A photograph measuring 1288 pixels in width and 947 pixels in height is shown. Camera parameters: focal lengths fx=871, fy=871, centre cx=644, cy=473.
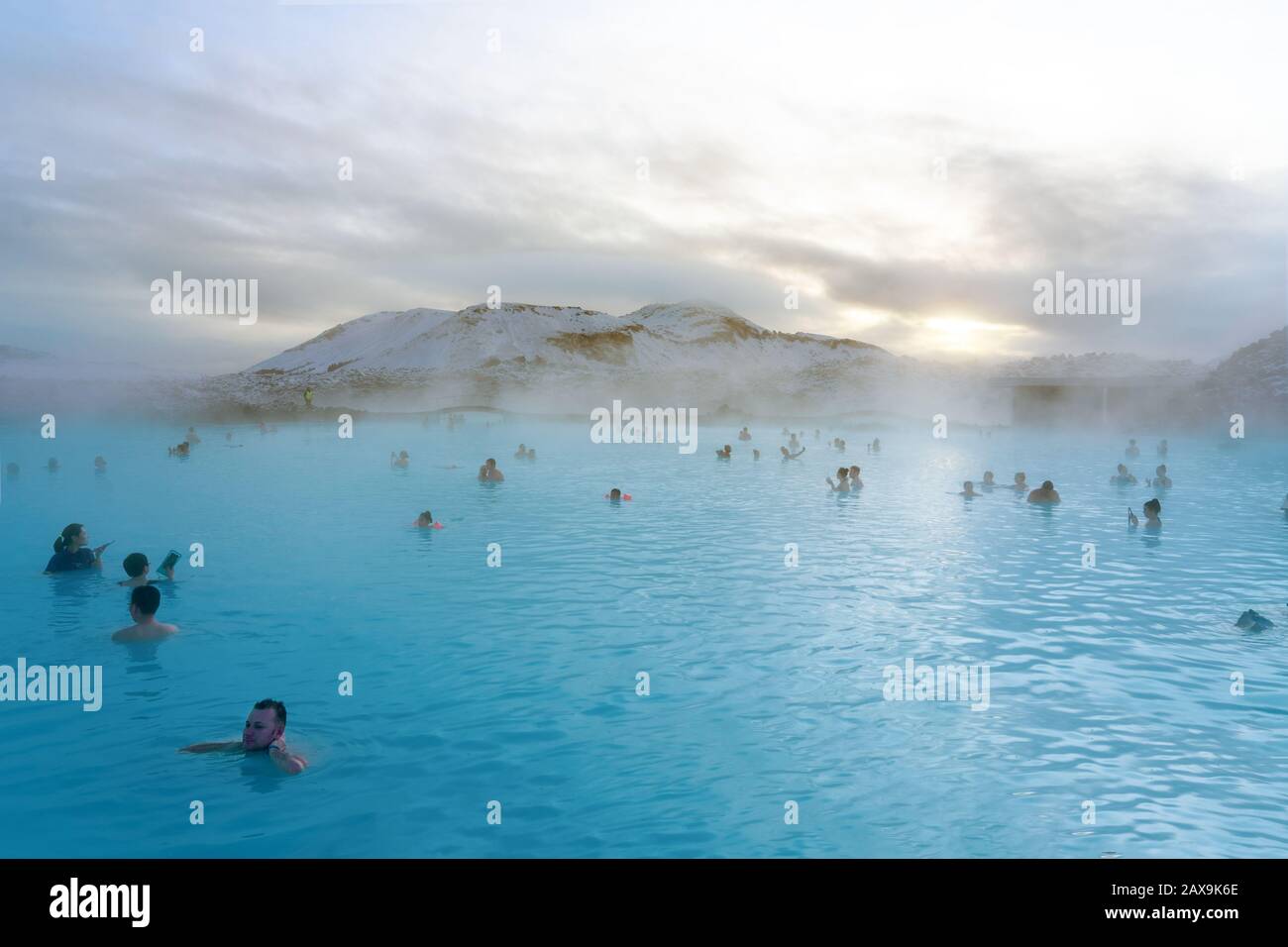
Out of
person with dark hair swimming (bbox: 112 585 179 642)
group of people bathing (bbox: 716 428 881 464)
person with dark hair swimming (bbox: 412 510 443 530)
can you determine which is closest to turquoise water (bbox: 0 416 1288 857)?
person with dark hair swimming (bbox: 112 585 179 642)

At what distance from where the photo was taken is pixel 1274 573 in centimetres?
1488

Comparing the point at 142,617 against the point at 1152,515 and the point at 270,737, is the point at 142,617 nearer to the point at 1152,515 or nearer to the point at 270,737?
the point at 270,737

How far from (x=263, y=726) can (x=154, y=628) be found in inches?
169

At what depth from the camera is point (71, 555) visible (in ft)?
43.9

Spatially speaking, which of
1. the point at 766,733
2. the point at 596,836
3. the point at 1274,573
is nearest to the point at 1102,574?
the point at 1274,573

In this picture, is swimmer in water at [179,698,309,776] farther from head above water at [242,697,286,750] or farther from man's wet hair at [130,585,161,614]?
man's wet hair at [130,585,161,614]

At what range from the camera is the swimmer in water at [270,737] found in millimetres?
6891

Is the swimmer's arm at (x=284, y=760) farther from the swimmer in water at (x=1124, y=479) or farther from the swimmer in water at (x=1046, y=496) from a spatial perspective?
the swimmer in water at (x=1124, y=479)

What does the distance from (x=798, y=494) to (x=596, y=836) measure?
2003 cm

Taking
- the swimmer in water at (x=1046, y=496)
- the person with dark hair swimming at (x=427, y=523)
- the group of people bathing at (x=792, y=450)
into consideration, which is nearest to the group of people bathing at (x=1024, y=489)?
the swimmer in water at (x=1046, y=496)

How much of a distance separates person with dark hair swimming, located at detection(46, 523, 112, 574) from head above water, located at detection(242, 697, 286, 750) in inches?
318

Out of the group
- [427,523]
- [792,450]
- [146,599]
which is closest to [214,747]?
[146,599]

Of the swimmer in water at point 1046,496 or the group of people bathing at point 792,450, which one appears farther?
the group of people bathing at point 792,450

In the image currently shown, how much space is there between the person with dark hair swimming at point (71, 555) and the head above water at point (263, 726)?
809 centimetres
